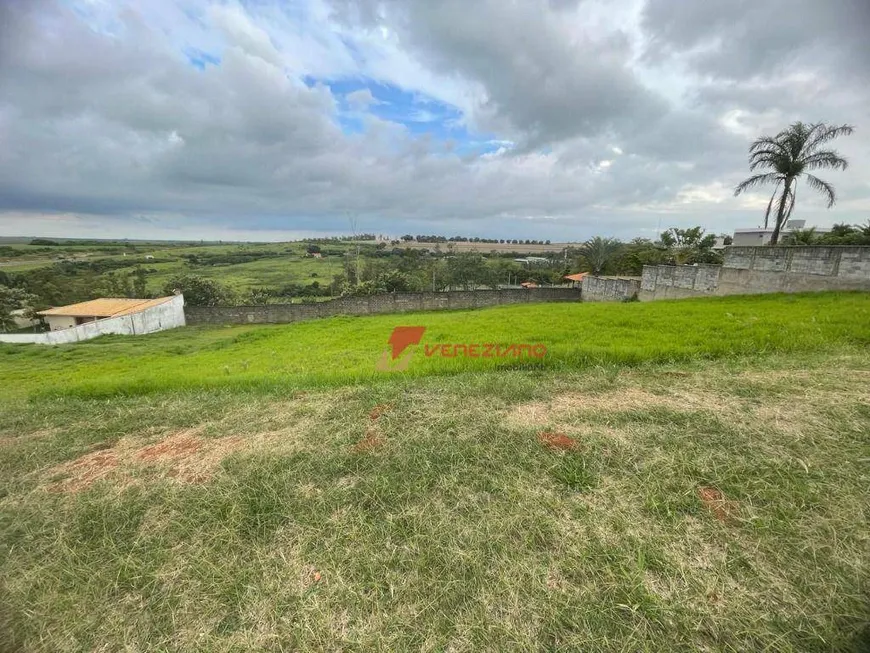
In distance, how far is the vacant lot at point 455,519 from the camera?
5.39 feet

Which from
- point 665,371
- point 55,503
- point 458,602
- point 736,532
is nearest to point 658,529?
point 736,532

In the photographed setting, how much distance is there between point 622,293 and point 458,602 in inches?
854

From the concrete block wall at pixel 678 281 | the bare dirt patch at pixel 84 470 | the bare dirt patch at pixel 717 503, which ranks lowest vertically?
the bare dirt patch at pixel 84 470

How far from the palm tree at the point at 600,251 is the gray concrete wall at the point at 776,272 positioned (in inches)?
638

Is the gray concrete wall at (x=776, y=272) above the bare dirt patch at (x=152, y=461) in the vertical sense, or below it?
above

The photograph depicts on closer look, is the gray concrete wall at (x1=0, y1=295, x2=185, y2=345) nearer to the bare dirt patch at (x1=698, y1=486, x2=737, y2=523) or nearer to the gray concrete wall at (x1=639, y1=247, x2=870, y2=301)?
the bare dirt patch at (x1=698, y1=486, x2=737, y2=523)

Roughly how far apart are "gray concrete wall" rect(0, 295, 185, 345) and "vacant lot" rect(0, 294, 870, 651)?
67.8 ft

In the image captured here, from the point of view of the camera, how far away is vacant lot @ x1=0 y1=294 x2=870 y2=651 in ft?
5.39

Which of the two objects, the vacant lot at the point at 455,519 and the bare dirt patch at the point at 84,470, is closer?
the vacant lot at the point at 455,519

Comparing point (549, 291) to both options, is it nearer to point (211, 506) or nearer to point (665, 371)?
point (665, 371)

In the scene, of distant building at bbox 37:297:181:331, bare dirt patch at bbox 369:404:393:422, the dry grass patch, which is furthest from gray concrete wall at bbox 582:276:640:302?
distant building at bbox 37:297:181:331

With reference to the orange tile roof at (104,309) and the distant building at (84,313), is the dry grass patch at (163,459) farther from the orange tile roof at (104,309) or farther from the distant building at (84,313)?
the distant building at (84,313)

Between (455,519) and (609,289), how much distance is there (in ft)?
73.9

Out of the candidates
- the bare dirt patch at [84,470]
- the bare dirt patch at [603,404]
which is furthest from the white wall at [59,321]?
the bare dirt patch at [603,404]
